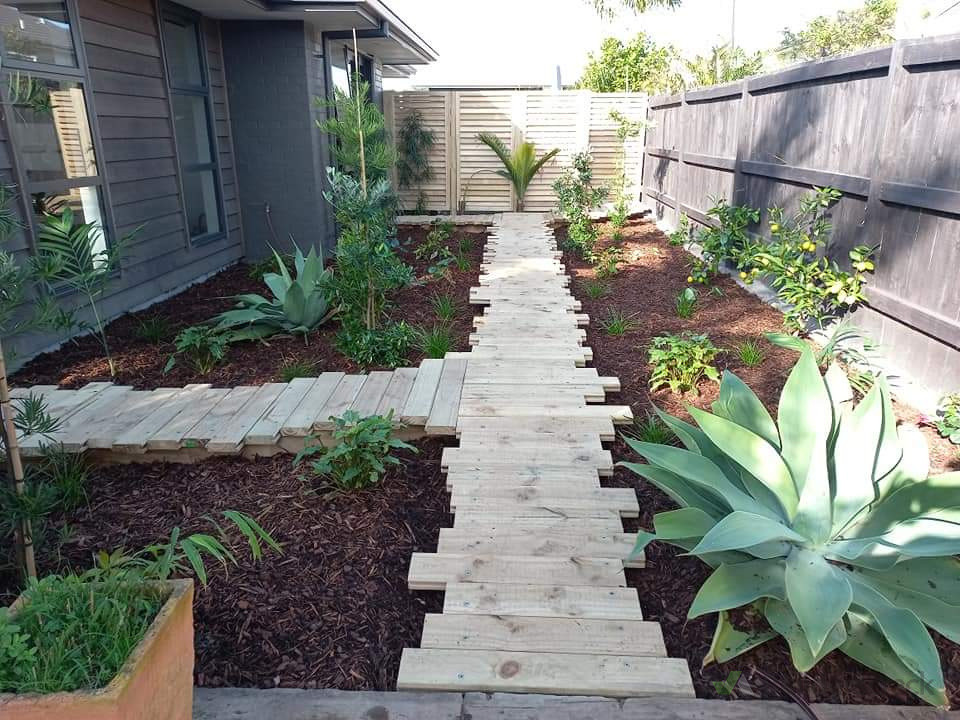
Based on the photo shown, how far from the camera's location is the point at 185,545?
159cm

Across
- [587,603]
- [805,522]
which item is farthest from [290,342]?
[805,522]

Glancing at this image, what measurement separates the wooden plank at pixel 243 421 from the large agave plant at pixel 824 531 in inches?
72.5

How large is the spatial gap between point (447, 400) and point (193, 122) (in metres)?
4.92

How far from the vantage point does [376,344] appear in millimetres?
4113

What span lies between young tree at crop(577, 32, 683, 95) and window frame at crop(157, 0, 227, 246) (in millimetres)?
15709

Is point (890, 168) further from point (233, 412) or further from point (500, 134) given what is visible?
point (500, 134)

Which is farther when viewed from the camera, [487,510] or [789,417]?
[487,510]

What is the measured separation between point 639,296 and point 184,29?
5099 millimetres

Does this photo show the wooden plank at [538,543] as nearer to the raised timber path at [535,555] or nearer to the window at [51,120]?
the raised timber path at [535,555]

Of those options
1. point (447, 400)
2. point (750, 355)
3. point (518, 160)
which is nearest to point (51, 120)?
point (447, 400)

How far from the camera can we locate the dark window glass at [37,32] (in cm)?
404

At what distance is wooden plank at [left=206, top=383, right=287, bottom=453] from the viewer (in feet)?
9.61

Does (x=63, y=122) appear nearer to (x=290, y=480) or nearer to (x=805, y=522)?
(x=290, y=480)

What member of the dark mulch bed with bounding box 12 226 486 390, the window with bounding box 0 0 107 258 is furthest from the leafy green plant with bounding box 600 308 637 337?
the window with bounding box 0 0 107 258
